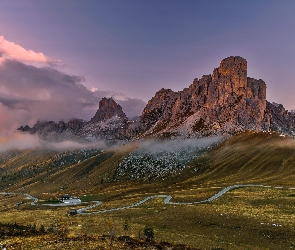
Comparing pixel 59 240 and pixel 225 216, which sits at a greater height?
pixel 59 240

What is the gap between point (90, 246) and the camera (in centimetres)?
3347

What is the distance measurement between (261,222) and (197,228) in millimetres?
14400

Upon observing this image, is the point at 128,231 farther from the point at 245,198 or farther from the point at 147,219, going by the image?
the point at 245,198

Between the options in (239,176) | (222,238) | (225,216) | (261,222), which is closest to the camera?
(222,238)

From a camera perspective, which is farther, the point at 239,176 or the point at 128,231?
the point at 239,176

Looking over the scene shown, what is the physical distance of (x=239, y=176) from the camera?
605 feet

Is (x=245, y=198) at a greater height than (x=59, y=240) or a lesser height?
lesser

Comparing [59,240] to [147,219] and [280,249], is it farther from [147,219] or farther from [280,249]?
[147,219]

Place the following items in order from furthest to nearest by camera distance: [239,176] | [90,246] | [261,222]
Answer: [239,176] < [261,222] < [90,246]

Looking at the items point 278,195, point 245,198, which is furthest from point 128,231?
point 278,195

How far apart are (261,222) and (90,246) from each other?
41.7 metres

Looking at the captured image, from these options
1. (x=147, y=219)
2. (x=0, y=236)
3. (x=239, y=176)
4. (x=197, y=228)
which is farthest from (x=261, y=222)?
(x=239, y=176)

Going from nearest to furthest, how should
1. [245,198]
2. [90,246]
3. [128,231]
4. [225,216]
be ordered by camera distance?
[90,246], [128,231], [225,216], [245,198]

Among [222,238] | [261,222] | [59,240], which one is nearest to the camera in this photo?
[59,240]
